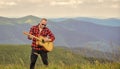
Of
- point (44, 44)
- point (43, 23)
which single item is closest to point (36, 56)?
point (44, 44)

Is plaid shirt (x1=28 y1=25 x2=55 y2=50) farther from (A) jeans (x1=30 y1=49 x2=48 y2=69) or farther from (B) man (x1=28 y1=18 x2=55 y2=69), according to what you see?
(A) jeans (x1=30 y1=49 x2=48 y2=69)

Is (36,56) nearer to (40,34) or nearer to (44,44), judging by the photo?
(44,44)

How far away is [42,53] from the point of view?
1124cm

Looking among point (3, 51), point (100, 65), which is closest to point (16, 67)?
point (100, 65)

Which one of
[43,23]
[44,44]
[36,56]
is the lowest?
[36,56]

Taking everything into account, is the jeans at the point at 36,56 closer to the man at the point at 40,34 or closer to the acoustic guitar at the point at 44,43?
the man at the point at 40,34

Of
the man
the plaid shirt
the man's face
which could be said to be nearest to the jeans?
the man

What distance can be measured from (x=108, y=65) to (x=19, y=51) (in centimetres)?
8986

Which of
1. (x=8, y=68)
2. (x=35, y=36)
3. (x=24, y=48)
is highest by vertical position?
(x=35, y=36)

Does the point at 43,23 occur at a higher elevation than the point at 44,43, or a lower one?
higher

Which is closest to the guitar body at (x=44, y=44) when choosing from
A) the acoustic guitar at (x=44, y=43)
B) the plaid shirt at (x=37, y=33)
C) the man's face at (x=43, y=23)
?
the acoustic guitar at (x=44, y=43)

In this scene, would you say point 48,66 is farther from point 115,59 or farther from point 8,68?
point 115,59

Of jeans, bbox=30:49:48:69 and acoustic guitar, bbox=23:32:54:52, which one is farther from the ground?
acoustic guitar, bbox=23:32:54:52

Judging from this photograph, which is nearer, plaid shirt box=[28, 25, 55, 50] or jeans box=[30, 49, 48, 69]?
plaid shirt box=[28, 25, 55, 50]
